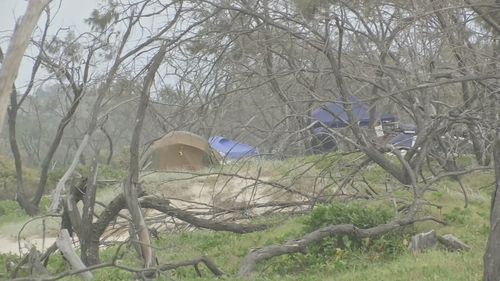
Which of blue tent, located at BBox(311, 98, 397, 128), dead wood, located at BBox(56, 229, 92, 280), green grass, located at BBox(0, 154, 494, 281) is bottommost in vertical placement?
green grass, located at BBox(0, 154, 494, 281)

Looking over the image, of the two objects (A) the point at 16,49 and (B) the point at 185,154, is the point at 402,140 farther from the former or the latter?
(B) the point at 185,154

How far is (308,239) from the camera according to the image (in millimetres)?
7121

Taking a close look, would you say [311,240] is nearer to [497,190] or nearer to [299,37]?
[497,190]

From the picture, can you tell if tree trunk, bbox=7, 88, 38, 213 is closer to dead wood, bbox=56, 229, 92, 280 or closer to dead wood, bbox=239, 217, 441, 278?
dead wood, bbox=56, 229, 92, 280

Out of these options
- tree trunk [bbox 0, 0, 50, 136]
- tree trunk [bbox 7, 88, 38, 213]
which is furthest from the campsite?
tree trunk [bbox 7, 88, 38, 213]

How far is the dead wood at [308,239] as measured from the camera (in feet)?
22.2

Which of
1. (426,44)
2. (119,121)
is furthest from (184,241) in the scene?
(119,121)

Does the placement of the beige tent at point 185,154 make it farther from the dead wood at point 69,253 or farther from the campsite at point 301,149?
the dead wood at point 69,253

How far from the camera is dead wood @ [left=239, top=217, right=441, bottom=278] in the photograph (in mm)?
6758

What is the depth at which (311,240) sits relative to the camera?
7.13m

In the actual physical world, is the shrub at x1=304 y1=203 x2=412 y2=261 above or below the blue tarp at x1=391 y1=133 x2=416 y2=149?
below

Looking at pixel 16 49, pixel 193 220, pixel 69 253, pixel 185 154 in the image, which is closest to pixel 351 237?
pixel 193 220

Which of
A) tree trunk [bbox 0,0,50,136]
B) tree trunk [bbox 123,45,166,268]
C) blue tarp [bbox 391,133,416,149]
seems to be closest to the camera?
tree trunk [bbox 0,0,50,136]

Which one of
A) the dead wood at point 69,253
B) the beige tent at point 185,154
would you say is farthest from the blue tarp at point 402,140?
the beige tent at point 185,154
